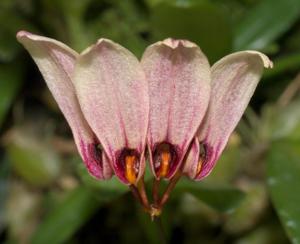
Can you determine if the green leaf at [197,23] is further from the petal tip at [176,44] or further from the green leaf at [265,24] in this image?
the petal tip at [176,44]

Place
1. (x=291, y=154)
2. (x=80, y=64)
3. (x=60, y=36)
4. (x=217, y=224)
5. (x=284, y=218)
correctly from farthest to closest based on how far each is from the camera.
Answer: (x=60, y=36) < (x=217, y=224) < (x=291, y=154) < (x=284, y=218) < (x=80, y=64)

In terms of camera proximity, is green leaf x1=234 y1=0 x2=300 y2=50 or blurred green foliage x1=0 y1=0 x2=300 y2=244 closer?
blurred green foliage x1=0 y1=0 x2=300 y2=244

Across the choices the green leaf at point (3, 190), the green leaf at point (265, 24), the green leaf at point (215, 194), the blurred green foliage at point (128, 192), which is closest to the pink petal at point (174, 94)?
the green leaf at point (215, 194)

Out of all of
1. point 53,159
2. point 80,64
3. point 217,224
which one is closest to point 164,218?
point 217,224

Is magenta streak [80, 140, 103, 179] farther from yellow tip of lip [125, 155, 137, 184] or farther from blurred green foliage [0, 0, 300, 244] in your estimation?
blurred green foliage [0, 0, 300, 244]

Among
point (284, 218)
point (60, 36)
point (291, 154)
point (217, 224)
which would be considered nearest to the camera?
point (284, 218)

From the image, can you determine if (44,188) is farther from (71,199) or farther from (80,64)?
(80,64)

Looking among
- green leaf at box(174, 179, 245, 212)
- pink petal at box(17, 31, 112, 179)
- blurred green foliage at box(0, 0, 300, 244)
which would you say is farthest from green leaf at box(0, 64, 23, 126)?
pink petal at box(17, 31, 112, 179)
